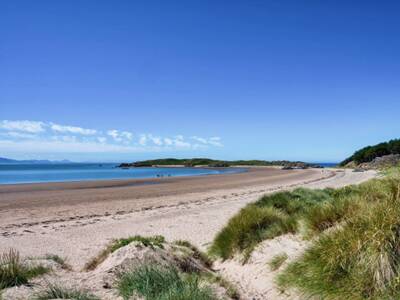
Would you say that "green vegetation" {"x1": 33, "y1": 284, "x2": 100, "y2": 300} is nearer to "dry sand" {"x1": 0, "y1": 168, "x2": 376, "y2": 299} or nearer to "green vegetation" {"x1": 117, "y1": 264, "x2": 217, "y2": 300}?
"green vegetation" {"x1": 117, "y1": 264, "x2": 217, "y2": 300}

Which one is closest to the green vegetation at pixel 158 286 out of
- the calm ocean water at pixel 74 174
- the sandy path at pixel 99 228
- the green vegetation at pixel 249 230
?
the green vegetation at pixel 249 230

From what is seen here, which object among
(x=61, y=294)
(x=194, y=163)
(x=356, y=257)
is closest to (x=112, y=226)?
(x=61, y=294)

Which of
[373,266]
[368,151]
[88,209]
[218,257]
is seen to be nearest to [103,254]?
[218,257]

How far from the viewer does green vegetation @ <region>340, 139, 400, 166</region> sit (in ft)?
223

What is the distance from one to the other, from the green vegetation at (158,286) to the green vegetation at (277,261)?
5.70 feet

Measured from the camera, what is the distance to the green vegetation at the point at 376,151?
67.9 meters

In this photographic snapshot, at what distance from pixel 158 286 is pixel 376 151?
256 feet

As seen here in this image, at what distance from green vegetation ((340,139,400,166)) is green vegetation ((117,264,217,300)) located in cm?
7123

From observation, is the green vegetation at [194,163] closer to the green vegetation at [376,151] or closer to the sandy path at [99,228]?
the green vegetation at [376,151]

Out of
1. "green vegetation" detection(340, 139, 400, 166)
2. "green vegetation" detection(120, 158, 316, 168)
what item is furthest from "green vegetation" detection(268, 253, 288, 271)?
"green vegetation" detection(120, 158, 316, 168)

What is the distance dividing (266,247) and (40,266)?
12.9ft

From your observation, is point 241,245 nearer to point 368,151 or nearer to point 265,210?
point 265,210

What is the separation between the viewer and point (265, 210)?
321 inches

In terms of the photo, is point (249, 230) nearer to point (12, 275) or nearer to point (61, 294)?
point (61, 294)
